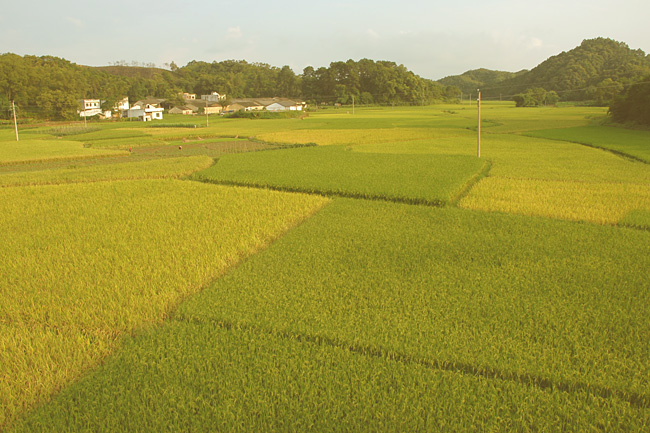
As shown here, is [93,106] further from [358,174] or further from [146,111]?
[358,174]

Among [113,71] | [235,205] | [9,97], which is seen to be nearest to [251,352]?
[235,205]

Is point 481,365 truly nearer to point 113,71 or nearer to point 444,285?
point 444,285

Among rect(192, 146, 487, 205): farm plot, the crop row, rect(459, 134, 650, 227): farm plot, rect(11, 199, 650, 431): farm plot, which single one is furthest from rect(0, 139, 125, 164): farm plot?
rect(459, 134, 650, 227): farm plot

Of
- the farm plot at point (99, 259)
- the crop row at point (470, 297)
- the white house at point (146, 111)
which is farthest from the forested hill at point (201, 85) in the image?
the crop row at point (470, 297)

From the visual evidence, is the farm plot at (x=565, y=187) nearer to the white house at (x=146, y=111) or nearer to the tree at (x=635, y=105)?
the tree at (x=635, y=105)

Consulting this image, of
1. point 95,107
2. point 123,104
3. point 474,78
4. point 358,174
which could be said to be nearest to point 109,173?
point 358,174

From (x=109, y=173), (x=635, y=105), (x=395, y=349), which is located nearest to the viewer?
(x=395, y=349)

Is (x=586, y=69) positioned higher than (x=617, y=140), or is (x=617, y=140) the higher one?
(x=586, y=69)
